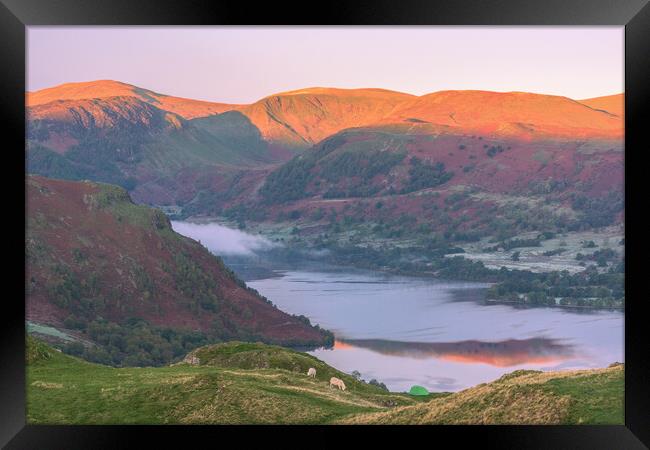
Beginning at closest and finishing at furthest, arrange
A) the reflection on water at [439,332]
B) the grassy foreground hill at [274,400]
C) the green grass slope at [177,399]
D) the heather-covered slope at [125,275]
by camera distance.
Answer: the grassy foreground hill at [274,400] → the green grass slope at [177,399] → the reflection on water at [439,332] → the heather-covered slope at [125,275]

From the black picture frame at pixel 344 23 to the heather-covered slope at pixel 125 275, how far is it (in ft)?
236

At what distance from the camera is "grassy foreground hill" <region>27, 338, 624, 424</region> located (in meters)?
12.5

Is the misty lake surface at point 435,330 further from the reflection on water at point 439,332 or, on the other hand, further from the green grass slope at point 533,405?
the green grass slope at point 533,405

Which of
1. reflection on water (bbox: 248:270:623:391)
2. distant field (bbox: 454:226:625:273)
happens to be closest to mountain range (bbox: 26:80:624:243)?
distant field (bbox: 454:226:625:273)

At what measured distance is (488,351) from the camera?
91.1m

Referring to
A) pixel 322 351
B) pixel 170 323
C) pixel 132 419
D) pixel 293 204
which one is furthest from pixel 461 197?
pixel 132 419

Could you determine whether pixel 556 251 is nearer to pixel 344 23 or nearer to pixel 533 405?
pixel 533 405

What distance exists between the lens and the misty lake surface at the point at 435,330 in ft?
275

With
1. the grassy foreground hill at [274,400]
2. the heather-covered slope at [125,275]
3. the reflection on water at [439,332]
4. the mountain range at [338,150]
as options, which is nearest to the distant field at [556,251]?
the mountain range at [338,150]

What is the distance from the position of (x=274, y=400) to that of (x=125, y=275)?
78402mm

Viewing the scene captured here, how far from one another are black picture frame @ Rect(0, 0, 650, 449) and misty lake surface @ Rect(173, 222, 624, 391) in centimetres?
6057

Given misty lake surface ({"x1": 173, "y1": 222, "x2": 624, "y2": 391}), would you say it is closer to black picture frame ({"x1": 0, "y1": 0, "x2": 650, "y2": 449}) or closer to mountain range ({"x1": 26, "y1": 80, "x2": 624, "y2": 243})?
mountain range ({"x1": 26, "y1": 80, "x2": 624, "y2": 243})

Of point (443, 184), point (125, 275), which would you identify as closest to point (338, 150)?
point (443, 184)

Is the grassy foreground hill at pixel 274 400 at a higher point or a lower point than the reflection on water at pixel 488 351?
higher
